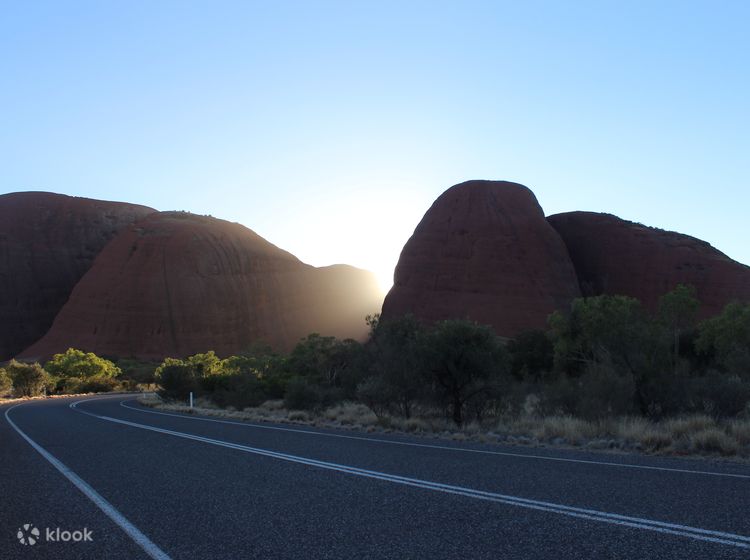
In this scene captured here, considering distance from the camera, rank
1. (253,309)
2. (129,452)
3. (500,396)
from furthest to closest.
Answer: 1. (253,309)
2. (500,396)
3. (129,452)

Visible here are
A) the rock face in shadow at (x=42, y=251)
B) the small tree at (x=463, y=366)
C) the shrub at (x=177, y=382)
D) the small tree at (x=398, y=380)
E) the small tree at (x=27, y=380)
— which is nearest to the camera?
the small tree at (x=463, y=366)

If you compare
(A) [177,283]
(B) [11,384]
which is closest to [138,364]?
(A) [177,283]

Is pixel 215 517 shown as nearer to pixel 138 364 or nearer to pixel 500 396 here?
A: pixel 500 396

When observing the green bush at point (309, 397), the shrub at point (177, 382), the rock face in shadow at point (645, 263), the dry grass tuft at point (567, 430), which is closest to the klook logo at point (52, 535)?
the dry grass tuft at point (567, 430)

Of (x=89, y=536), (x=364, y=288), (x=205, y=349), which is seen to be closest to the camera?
(x=89, y=536)

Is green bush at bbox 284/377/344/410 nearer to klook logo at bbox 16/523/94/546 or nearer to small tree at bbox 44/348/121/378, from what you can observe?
klook logo at bbox 16/523/94/546

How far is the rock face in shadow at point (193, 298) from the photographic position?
98.2m

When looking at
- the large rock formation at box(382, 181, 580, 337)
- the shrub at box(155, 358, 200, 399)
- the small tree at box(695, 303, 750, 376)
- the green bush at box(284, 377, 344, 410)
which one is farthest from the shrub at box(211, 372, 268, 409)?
the large rock formation at box(382, 181, 580, 337)

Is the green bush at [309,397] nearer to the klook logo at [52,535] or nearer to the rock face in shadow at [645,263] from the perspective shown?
the klook logo at [52,535]

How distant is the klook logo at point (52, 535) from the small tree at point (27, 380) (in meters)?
59.5

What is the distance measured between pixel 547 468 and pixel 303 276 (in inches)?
4318

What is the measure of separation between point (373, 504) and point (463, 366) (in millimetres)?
13658

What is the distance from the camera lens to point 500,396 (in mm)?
19266

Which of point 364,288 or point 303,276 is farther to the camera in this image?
point 364,288
